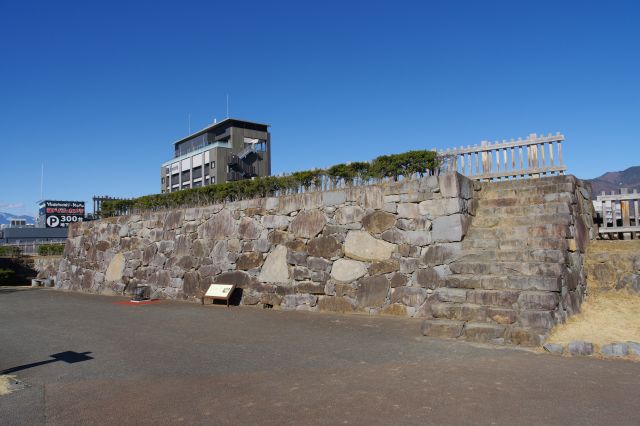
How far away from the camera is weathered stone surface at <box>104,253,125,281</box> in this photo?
1524 centimetres

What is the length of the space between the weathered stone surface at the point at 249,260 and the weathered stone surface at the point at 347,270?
2335 mm

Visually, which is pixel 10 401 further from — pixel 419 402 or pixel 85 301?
pixel 85 301

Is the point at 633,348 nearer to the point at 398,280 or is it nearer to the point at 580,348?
the point at 580,348

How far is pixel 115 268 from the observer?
50.8 ft

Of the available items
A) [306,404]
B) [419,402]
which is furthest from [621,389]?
[306,404]

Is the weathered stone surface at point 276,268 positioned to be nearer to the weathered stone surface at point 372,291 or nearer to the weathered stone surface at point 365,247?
the weathered stone surface at point 365,247

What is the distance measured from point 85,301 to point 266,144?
4949 centimetres

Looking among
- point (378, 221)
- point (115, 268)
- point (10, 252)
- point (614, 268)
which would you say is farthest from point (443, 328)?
point (10, 252)

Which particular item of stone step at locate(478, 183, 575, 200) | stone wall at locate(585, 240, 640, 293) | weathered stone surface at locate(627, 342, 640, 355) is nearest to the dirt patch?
weathered stone surface at locate(627, 342, 640, 355)

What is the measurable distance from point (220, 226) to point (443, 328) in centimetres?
749

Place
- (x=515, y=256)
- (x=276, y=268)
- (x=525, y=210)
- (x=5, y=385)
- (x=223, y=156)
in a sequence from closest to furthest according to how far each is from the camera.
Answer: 1. (x=5, y=385)
2. (x=515, y=256)
3. (x=525, y=210)
4. (x=276, y=268)
5. (x=223, y=156)

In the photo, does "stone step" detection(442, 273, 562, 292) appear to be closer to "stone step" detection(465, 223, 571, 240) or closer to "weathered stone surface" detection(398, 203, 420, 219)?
"stone step" detection(465, 223, 571, 240)

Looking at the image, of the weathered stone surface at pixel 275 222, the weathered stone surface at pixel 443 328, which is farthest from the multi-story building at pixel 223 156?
the weathered stone surface at pixel 443 328

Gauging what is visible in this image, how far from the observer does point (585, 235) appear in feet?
28.4
